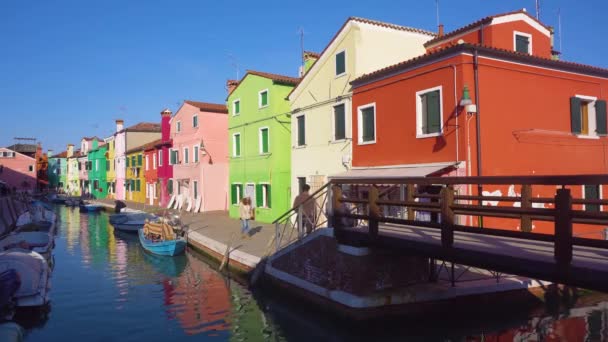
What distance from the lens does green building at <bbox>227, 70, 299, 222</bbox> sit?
23.6 metres

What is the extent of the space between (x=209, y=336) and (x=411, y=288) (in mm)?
4777

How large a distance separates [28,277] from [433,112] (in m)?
12.4

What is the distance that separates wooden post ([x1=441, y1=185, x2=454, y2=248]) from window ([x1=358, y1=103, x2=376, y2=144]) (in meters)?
9.01

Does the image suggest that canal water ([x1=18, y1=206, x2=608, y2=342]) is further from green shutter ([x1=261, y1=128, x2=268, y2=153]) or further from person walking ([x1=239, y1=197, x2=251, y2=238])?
green shutter ([x1=261, y1=128, x2=268, y2=153])

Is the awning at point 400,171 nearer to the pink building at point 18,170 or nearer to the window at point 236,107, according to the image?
the window at point 236,107

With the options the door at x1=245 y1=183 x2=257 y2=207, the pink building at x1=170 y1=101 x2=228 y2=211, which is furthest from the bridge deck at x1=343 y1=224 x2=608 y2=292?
the pink building at x1=170 y1=101 x2=228 y2=211

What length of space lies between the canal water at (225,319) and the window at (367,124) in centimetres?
678

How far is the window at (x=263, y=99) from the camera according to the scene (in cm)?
→ 2452

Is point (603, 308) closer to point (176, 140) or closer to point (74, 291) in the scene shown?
point (74, 291)

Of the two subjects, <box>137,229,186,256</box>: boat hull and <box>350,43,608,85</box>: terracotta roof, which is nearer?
<box>350,43,608,85</box>: terracotta roof

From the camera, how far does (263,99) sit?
24828mm

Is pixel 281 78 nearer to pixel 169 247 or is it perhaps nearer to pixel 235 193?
pixel 235 193

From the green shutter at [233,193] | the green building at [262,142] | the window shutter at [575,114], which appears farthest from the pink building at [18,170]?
the window shutter at [575,114]

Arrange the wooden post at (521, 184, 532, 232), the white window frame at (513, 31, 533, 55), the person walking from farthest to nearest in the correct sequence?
the person walking
the white window frame at (513, 31, 533, 55)
the wooden post at (521, 184, 532, 232)
